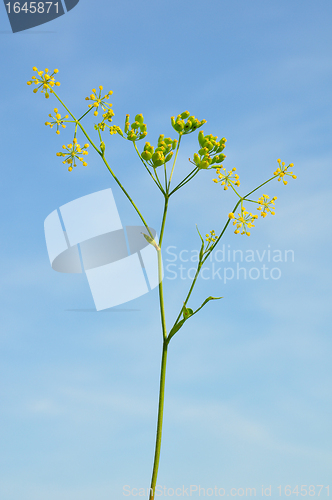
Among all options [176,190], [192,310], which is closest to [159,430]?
[192,310]

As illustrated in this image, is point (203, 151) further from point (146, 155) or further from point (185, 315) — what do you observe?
point (185, 315)

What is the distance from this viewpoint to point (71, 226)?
1.72 meters

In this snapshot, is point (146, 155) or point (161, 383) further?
point (146, 155)

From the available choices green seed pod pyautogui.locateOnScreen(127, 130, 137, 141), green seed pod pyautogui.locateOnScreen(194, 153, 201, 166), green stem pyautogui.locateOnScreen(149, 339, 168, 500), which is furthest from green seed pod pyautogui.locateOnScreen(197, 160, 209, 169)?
green stem pyautogui.locateOnScreen(149, 339, 168, 500)

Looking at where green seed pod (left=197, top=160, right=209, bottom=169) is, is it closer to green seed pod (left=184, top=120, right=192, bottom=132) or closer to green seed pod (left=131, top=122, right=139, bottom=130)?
green seed pod (left=184, top=120, right=192, bottom=132)

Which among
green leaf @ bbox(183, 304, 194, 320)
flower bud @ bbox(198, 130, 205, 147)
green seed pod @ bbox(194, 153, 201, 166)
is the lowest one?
green leaf @ bbox(183, 304, 194, 320)

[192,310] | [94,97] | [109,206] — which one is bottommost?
[192,310]

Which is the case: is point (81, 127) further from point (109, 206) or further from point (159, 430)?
point (159, 430)

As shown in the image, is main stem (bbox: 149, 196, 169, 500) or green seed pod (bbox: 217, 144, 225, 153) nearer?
main stem (bbox: 149, 196, 169, 500)

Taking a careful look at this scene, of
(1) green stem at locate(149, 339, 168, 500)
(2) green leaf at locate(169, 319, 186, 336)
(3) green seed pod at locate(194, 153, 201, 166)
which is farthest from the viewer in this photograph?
(3) green seed pod at locate(194, 153, 201, 166)

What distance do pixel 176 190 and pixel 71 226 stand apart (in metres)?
0.51

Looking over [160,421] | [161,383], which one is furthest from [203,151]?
[160,421]

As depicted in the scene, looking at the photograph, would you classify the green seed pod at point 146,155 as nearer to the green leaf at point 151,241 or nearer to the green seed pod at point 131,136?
the green seed pod at point 131,136

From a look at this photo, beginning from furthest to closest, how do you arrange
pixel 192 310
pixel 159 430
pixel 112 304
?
pixel 112 304
pixel 192 310
pixel 159 430
